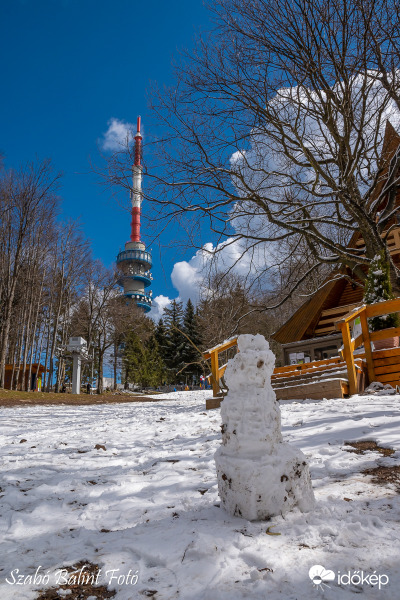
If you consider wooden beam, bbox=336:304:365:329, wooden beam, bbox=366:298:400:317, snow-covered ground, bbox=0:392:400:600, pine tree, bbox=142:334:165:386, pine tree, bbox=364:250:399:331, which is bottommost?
snow-covered ground, bbox=0:392:400:600

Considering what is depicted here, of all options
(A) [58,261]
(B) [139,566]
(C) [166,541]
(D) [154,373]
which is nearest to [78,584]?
(B) [139,566]

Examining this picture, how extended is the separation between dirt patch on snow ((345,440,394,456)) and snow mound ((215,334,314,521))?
1314 millimetres

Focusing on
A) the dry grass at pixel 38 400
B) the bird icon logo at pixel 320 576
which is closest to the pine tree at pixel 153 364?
the dry grass at pixel 38 400

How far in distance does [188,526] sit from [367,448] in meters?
2.01

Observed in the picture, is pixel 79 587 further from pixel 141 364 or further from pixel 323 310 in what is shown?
pixel 141 364

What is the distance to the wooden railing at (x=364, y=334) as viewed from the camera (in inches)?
256

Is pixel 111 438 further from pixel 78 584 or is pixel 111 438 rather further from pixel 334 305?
pixel 334 305

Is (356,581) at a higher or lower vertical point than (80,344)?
lower

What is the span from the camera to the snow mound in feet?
6.66

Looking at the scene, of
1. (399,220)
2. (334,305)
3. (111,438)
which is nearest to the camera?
(111,438)

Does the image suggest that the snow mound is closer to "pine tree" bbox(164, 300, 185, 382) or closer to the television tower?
"pine tree" bbox(164, 300, 185, 382)

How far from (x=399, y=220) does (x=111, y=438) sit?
13563mm

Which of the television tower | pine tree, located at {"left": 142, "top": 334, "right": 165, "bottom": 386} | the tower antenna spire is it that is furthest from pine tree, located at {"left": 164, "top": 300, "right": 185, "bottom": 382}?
the tower antenna spire

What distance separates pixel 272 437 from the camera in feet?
7.08
